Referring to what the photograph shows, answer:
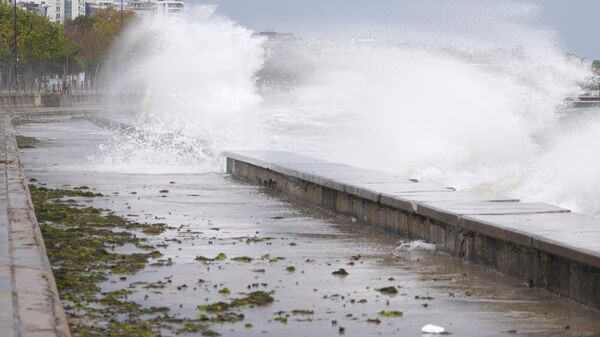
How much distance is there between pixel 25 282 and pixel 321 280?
7.44 feet

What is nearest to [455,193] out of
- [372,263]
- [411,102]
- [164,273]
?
[372,263]

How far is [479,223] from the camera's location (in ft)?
32.7

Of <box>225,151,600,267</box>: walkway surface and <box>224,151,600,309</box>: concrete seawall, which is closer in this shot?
<box>224,151,600,309</box>: concrete seawall

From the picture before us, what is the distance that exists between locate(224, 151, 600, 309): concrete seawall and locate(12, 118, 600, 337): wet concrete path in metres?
0.14

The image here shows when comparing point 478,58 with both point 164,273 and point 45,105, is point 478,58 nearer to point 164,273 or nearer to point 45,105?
point 164,273

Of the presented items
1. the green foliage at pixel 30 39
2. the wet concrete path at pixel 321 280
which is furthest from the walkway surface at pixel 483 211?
the green foliage at pixel 30 39

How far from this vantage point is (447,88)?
126 ft

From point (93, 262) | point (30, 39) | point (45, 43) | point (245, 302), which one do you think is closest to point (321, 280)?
point (245, 302)

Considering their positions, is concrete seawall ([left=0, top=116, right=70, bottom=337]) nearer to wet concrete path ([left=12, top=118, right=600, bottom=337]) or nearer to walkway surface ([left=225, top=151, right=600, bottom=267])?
wet concrete path ([left=12, top=118, right=600, bottom=337])

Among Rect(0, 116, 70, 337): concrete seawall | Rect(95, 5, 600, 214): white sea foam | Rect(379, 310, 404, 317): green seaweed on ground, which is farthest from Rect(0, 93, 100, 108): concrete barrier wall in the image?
Rect(379, 310, 404, 317): green seaweed on ground

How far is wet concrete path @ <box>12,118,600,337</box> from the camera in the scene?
24.9 ft

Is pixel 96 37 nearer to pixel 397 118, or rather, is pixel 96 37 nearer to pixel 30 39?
pixel 30 39

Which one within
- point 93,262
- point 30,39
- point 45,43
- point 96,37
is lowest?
point 93,262

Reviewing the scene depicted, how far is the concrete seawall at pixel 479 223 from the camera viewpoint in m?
8.49
